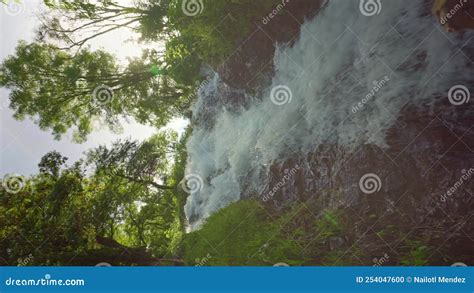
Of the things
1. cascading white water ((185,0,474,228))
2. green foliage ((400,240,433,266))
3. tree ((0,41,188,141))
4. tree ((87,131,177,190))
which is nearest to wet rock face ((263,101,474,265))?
green foliage ((400,240,433,266))

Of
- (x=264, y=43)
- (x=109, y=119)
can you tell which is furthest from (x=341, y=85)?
(x=109, y=119)

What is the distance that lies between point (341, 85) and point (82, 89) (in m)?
15.9

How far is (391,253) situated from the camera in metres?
7.29

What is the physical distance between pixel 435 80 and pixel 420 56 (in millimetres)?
682

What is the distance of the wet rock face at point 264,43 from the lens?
11297 mm

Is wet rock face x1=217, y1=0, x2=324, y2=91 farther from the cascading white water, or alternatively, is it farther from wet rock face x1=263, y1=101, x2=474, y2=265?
wet rock face x1=263, y1=101, x2=474, y2=265

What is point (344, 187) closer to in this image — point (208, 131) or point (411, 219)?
point (411, 219)

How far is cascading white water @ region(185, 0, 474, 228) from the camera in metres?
7.92

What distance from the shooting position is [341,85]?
9789 millimetres

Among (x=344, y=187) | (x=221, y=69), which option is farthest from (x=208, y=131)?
(x=344, y=187)

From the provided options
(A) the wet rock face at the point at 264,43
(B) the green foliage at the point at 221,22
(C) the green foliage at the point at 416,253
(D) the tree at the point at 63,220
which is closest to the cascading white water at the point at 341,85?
(A) the wet rock face at the point at 264,43

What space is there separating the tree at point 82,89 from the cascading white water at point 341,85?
8258 mm

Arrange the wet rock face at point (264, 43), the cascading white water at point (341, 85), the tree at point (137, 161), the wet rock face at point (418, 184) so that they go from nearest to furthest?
the wet rock face at point (418, 184) → the cascading white water at point (341, 85) → the wet rock face at point (264, 43) → the tree at point (137, 161)

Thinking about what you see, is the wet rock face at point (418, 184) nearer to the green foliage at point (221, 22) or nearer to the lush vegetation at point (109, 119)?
the lush vegetation at point (109, 119)
